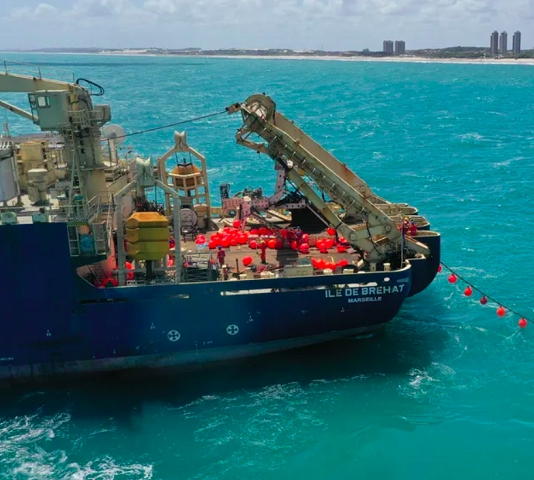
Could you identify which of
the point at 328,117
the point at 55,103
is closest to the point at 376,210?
the point at 55,103

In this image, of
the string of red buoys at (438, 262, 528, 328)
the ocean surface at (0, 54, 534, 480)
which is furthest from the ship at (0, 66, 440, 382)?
the string of red buoys at (438, 262, 528, 328)

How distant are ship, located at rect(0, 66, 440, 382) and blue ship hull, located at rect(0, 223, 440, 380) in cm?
4

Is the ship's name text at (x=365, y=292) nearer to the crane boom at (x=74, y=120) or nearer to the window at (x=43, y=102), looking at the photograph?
the crane boom at (x=74, y=120)

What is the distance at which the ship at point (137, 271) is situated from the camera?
2222 cm

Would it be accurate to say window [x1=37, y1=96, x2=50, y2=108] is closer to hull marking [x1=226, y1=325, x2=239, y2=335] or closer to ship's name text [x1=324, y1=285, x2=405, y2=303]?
hull marking [x1=226, y1=325, x2=239, y2=335]

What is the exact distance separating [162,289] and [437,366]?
10677 mm

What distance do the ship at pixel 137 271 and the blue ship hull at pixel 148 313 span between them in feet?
0.14

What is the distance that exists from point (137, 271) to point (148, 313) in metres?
1.55

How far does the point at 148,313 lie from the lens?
75.6 feet

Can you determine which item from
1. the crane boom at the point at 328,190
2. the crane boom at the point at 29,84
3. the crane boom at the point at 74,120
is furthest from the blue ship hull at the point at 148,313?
the crane boom at the point at 29,84

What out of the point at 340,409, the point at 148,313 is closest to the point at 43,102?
the point at 148,313

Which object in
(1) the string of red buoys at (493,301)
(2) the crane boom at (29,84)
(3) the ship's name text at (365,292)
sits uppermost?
(2) the crane boom at (29,84)

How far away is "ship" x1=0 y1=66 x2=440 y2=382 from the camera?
72.9 ft

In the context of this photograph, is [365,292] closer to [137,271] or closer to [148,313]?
[148,313]
